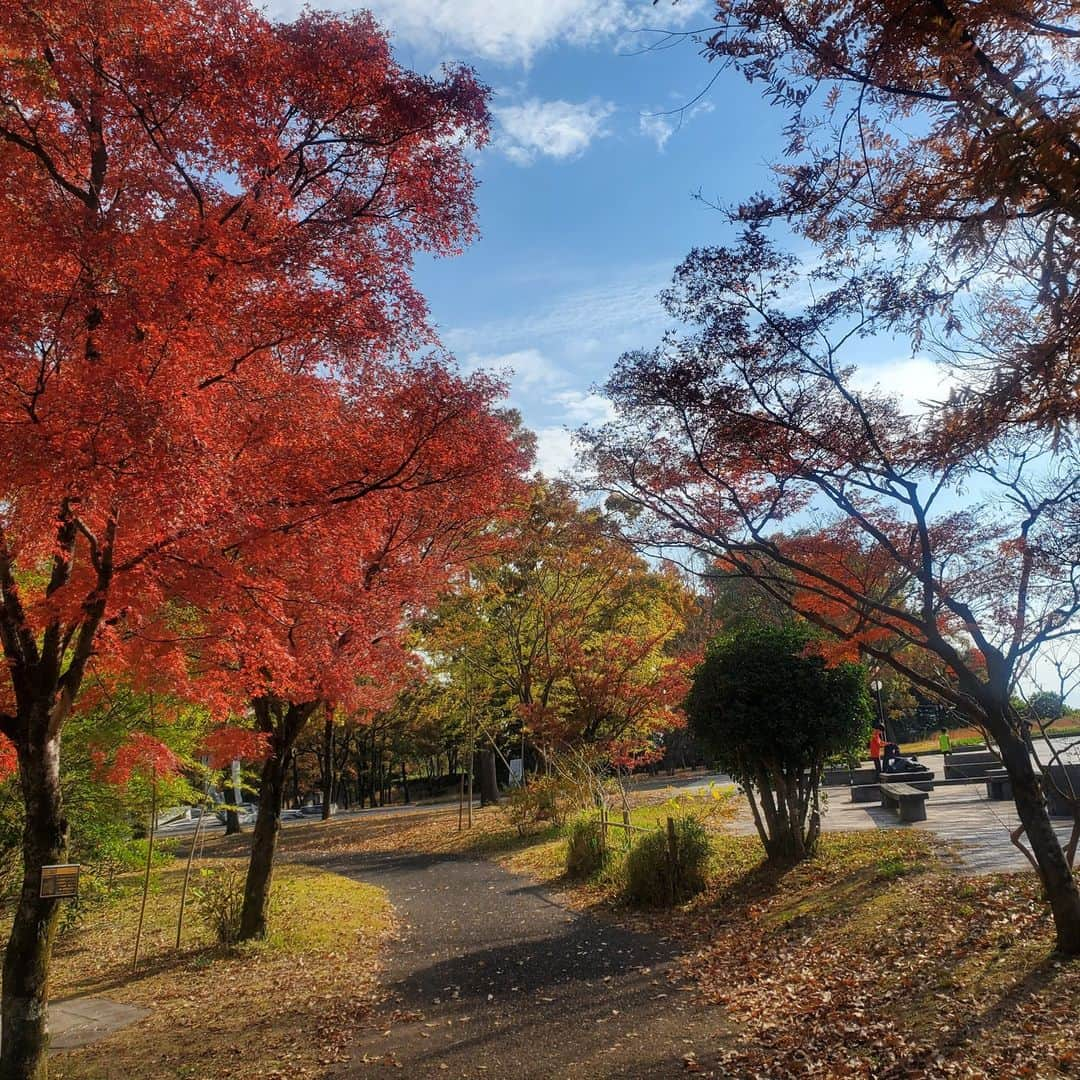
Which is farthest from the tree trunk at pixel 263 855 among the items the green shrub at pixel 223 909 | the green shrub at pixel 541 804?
the green shrub at pixel 541 804

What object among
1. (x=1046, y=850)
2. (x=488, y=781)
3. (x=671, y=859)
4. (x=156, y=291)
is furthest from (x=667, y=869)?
(x=488, y=781)

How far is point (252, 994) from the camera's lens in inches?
288

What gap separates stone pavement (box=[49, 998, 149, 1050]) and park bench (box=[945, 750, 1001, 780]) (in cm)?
1864

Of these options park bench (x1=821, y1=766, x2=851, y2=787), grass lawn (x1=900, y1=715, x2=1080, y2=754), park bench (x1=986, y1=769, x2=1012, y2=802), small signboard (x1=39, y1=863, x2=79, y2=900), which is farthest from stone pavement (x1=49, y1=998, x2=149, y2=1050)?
grass lawn (x1=900, y1=715, x2=1080, y2=754)

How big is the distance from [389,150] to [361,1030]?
690 cm

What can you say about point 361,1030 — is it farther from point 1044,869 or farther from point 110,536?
point 1044,869

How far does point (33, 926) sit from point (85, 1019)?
8.44 feet

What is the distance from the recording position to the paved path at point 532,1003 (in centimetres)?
512

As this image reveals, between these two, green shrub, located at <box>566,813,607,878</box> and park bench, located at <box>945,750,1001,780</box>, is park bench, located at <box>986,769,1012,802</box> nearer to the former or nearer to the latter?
park bench, located at <box>945,750,1001,780</box>

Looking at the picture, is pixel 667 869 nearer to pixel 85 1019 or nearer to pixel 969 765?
pixel 85 1019

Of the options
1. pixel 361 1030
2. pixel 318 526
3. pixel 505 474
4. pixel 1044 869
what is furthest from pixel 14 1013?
pixel 1044 869

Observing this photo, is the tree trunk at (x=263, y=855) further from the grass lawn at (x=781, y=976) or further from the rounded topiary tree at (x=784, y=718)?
the rounded topiary tree at (x=784, y=718)

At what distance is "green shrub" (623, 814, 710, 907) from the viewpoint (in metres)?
9.55

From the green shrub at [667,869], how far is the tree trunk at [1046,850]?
4459mm
